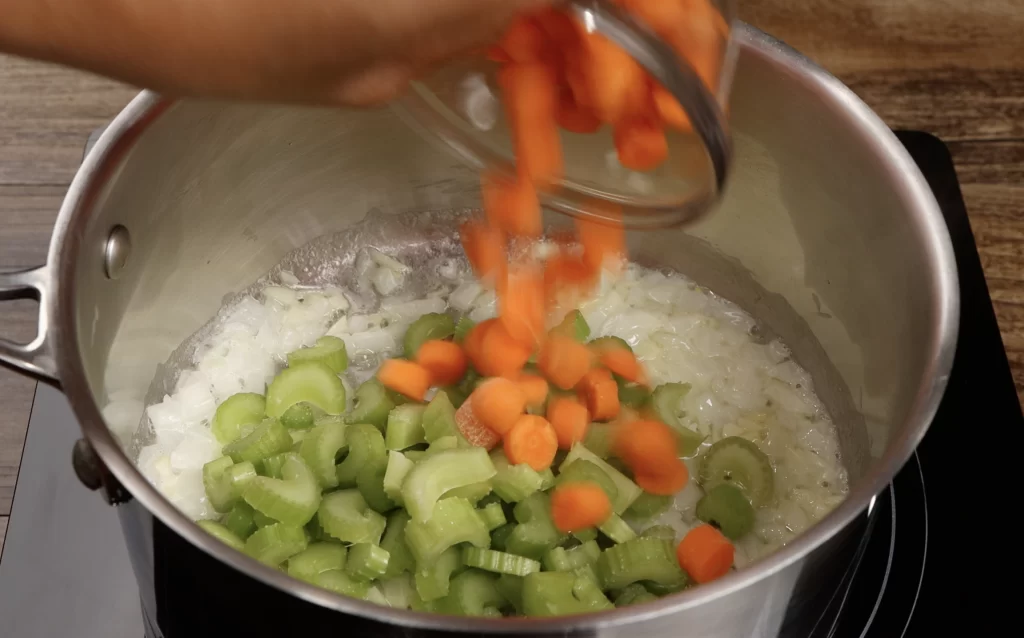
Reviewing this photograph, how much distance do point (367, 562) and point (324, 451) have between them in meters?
0.14

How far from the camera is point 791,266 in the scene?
1170 millimetres

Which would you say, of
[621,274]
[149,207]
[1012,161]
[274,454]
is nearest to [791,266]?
[621,274]

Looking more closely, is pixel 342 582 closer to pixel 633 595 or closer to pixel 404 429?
pixel 404 429

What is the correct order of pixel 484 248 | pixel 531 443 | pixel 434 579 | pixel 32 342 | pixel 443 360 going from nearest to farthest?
pixel 32 342, pixel 434 579, pixel 531 443, pixel 443 360, pixel 484 248

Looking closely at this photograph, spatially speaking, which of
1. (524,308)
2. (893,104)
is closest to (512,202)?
(524,308)

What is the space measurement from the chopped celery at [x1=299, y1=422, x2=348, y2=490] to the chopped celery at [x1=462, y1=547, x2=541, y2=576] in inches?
7.1

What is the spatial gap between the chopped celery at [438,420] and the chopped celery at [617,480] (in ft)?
0.43

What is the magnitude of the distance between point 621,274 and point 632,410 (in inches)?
10.1

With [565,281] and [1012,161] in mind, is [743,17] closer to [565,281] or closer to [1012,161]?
[1012,161]

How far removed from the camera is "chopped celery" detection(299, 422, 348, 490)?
0.98 metres

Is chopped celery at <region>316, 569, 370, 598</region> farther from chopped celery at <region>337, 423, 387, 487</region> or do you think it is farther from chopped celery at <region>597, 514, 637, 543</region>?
chopped celery at <region>597, 514, 637, 543</region>

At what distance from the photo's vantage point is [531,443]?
0.99 m

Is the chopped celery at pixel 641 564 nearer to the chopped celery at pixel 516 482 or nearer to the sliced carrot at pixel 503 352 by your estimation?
the chopped celery at pixel 516 482

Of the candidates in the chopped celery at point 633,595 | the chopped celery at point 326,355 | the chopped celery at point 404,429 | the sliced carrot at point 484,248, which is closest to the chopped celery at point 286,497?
the chopped celery at point 404,429
